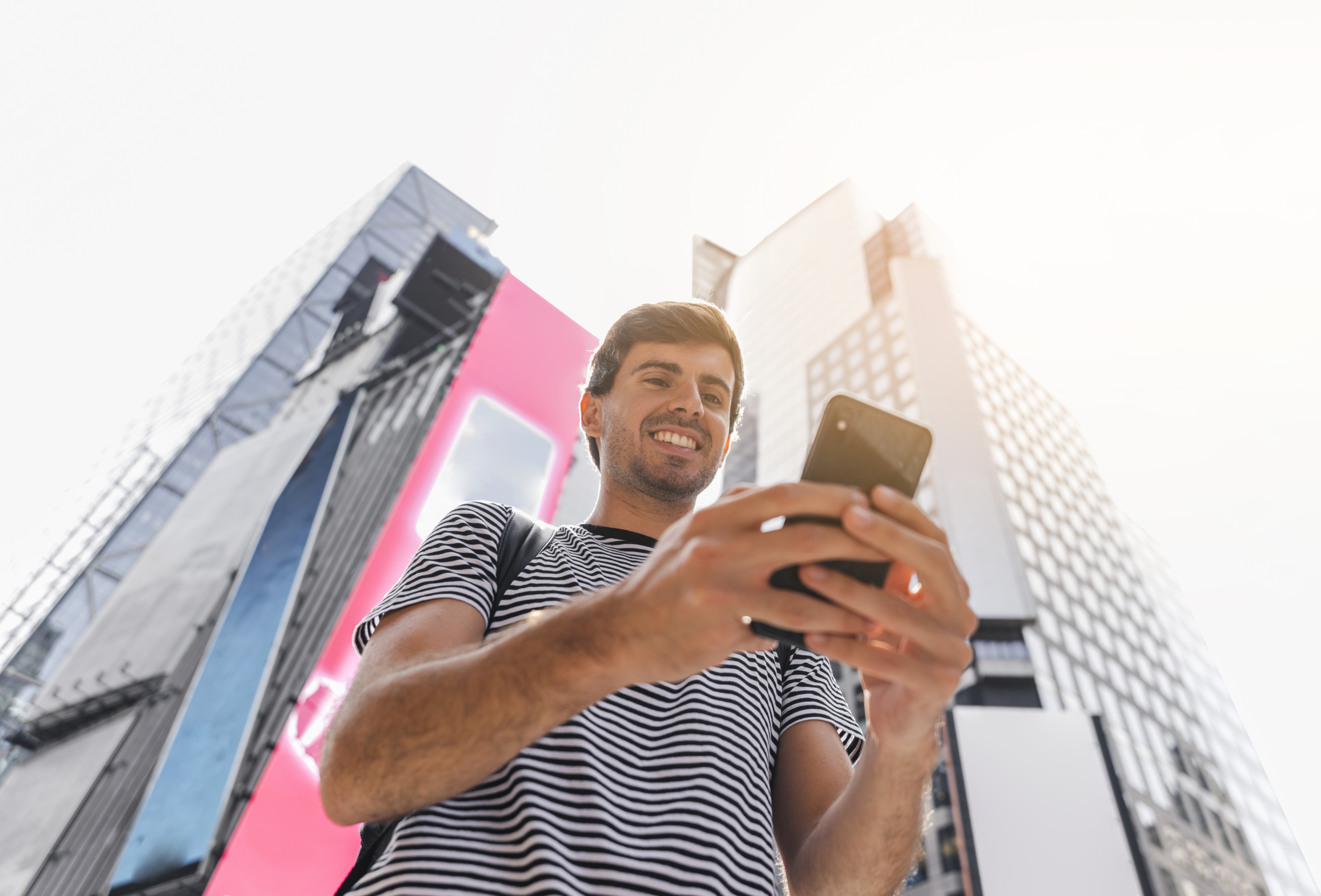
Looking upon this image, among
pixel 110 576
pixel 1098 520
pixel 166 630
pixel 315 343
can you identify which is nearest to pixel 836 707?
pixel 166 630

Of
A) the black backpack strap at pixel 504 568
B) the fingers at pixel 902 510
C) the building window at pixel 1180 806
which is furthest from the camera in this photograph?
the building window at pixel 1180 806

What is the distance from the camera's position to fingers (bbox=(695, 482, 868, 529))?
0.95m

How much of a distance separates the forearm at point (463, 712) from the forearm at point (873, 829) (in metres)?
0.83

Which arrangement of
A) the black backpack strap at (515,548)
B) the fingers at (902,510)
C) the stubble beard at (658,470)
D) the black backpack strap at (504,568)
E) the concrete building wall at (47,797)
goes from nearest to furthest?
1. the fingers at (902,510)
2. the black backpack strap at (504,568)
3. the black backpack strap at (515,548)
4. the stubble beard at (658,470)
5. the concrete building wall at (47,797)

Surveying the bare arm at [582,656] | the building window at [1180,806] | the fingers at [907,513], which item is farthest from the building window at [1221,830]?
the bare arm at [582,656]

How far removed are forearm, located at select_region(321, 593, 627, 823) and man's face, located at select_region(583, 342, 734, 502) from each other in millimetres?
1234

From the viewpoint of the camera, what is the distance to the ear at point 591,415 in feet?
9.37

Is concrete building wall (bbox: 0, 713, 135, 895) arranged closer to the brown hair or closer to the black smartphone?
the brown hair

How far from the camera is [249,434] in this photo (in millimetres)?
37125

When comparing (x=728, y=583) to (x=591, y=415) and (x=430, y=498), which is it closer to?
(x=591, y=415)

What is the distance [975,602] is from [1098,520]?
3335cm

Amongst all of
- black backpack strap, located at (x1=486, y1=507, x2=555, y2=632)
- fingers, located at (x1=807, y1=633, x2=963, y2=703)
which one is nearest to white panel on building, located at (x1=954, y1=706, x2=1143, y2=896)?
black backpack strap, located at (x1=486, y1=507, x2=555, y2=632)

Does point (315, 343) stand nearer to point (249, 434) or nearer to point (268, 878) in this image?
point (249, 434)

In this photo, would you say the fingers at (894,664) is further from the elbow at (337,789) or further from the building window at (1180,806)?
the building window at (1180,806)
